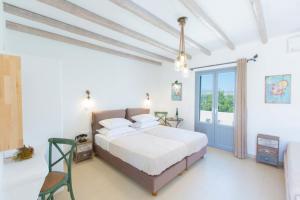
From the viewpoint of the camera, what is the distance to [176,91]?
5.18m

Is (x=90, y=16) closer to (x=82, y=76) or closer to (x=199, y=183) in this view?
(x=82, y=76)

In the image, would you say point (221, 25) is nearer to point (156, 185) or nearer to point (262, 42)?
point (262, 42)

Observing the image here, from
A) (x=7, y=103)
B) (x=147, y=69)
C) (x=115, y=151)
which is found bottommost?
(x=115, y=151)

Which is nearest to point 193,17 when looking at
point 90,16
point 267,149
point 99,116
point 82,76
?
point 90,16

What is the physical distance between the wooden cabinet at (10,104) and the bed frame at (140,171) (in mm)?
1903

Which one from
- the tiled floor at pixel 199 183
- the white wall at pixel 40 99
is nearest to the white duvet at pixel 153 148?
the tiled floor at pixel 199 183

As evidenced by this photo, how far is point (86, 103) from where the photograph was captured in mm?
3775

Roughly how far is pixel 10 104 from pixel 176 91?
4682mm

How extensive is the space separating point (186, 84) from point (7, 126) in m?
4.61

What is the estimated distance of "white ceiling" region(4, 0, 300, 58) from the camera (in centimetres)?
206

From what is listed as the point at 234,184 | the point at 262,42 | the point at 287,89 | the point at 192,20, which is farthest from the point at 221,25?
the point at 234,184

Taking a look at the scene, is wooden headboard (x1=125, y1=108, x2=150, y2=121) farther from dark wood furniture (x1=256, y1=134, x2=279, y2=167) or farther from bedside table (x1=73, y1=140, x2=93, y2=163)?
dark wood furniture (x1=256, y1=134, x2=279, y2=167)

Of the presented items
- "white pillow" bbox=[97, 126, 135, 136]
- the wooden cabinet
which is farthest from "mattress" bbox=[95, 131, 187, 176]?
the wooden cabinet

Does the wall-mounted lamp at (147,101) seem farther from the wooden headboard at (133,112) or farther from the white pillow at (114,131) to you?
the white pillow at (114,131)
